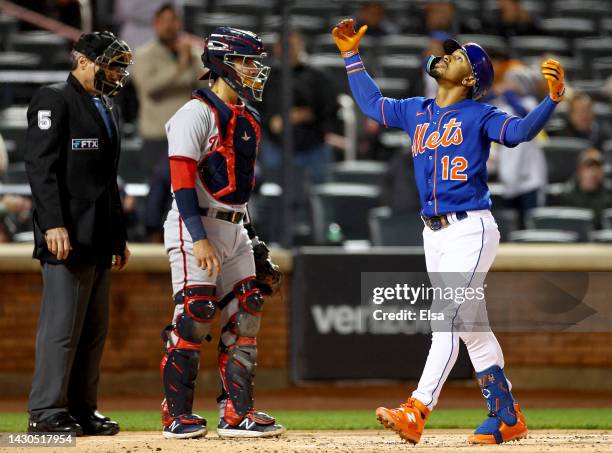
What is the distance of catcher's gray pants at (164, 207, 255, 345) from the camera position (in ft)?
19.0

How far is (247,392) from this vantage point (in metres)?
5.92

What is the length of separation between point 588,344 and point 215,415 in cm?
293

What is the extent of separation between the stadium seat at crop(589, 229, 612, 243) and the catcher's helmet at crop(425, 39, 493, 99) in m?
3.86

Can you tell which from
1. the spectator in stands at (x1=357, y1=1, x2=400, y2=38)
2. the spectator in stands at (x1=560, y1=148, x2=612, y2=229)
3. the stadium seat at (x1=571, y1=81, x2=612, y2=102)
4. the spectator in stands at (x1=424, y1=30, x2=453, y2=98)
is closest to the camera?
the spectator in stands at (x1=560, y1=148, x2=612, y2=229)

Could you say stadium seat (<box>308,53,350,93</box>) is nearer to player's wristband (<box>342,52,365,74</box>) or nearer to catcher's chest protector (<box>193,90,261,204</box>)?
player's wristband (<box>342,52,365,74</box>)

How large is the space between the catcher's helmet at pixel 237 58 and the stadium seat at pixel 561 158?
5.14 m

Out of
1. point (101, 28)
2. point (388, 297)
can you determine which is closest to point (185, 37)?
point (101, 28)

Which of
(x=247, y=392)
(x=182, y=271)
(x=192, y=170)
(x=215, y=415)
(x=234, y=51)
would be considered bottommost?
(x=215, y=415)

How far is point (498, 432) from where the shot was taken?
5.62 meters

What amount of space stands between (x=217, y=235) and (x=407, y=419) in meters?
1.28

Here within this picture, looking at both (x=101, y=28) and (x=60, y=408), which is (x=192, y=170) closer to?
(x=60, y=408)

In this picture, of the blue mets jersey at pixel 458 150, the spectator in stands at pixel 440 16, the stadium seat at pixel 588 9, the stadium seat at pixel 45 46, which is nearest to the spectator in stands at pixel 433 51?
the spectator in stands at pixel 440 16

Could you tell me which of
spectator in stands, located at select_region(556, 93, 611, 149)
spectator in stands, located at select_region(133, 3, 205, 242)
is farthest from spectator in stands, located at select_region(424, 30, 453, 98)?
spectator in stands, located at select_region(133, 3, 205, 242)

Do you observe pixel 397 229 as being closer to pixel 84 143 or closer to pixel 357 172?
pixel 357 172
